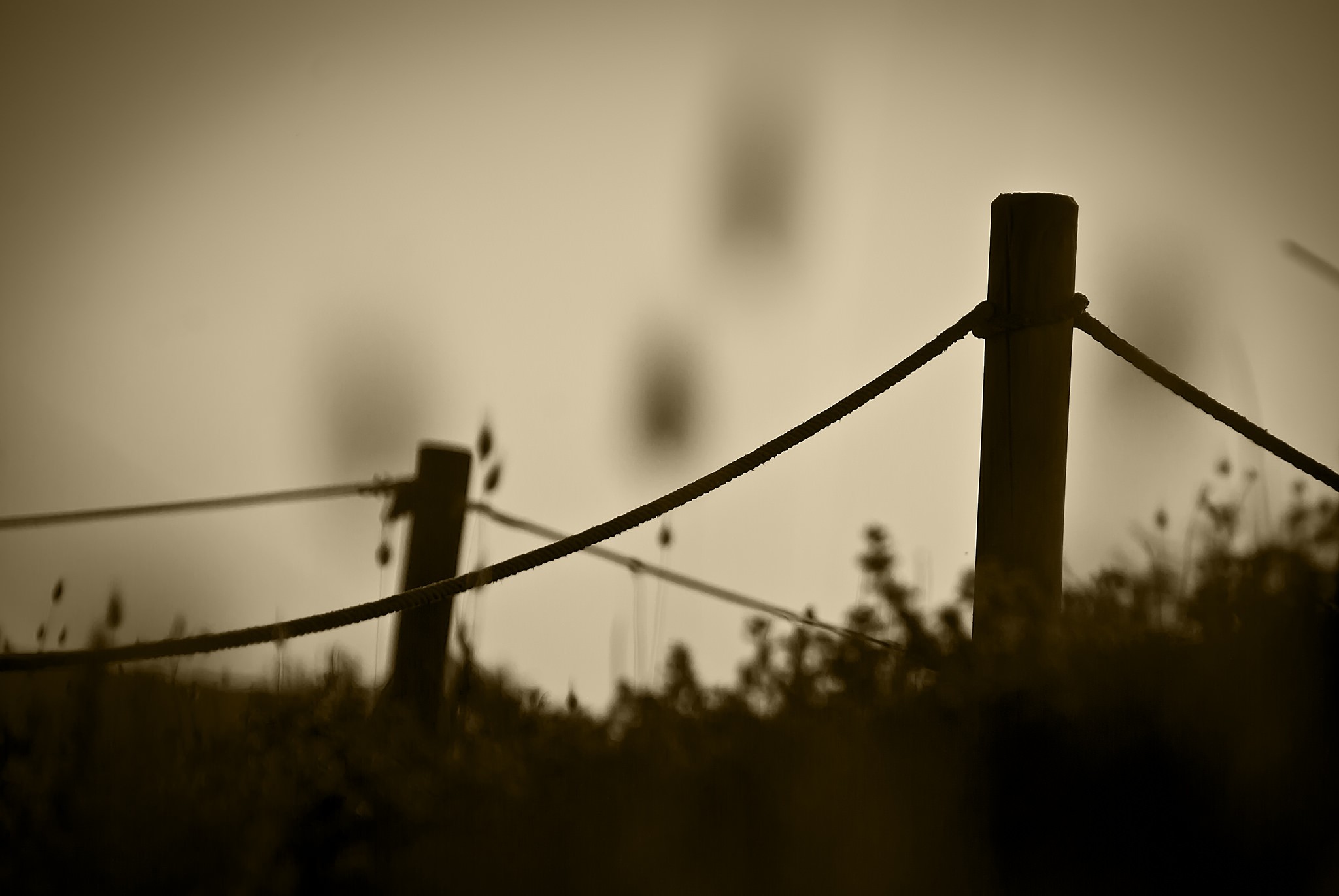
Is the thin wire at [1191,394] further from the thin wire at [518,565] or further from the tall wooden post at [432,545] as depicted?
the tall wooden post at [432,545]

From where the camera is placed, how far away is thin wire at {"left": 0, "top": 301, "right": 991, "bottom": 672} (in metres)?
2.70

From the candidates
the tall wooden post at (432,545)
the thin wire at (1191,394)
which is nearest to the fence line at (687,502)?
the thin wire at (1191,394)

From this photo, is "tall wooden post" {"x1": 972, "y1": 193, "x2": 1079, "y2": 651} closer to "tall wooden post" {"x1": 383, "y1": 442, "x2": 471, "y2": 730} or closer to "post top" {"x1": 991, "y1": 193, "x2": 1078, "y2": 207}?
"post top" {"x1": 991, "y1": 193, "x2": 1078, "y2": 207}

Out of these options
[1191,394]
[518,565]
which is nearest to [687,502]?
[518,565]

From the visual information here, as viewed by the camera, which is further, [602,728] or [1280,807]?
[602,728]

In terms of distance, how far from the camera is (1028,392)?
2.83 m

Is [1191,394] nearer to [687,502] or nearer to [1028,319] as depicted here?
[1028,319]

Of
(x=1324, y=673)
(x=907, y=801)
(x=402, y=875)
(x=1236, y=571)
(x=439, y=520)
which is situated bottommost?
(x=402, y=875)

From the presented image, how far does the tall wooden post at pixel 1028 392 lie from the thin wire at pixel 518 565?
0.10 metres

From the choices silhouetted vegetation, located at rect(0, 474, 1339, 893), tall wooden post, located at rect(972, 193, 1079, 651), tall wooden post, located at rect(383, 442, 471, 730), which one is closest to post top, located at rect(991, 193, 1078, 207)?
tall wooden post, located at rect(972, 193, 1079, 651)

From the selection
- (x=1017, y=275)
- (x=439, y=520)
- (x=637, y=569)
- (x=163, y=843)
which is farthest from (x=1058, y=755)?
(x=439, y=520)

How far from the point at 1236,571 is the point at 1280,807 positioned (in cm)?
65

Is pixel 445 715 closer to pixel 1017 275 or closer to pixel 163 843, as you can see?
pixel 163 843

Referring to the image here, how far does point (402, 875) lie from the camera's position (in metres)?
1.93
